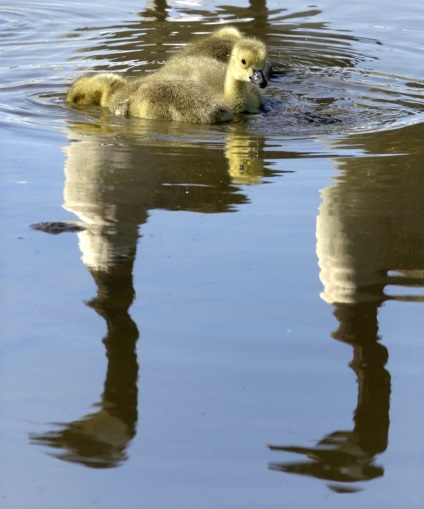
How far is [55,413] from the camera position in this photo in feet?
12.0

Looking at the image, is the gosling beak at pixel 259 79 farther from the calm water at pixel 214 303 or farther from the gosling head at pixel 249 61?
the calm water at pixel 214 303

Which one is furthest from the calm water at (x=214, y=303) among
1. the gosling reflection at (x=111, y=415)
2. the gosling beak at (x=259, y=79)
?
the gosling beak at (x=259, y=79)

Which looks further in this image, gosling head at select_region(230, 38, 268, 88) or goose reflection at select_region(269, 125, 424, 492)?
gosling head at select_region(230, 38, 268, 88)

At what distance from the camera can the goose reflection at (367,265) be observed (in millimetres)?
3504

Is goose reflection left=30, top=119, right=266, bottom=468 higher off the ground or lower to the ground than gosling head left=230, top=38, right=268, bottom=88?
lower

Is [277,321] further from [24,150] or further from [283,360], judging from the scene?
[24,150]

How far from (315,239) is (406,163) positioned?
1.40 meters

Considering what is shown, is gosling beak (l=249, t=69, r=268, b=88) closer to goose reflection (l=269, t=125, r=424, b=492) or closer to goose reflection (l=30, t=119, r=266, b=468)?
goose reflection (l=30, t=119, r=266, b=468)

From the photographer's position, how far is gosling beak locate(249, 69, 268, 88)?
6984 mm

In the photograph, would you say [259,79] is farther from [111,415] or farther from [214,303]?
[111,415]

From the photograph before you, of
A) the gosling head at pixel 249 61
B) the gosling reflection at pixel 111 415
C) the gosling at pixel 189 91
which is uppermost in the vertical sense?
the gosling head at pixel 249 61

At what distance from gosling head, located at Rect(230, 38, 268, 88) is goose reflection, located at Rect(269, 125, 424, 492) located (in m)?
0.79

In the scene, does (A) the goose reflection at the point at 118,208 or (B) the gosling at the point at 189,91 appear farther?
(B) the gosling at the point at 189,91

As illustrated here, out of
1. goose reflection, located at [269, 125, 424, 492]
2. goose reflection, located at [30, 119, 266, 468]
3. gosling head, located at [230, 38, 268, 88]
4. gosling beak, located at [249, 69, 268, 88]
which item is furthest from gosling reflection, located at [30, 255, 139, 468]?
gosling head, located at [230, 38, 268, 88]
